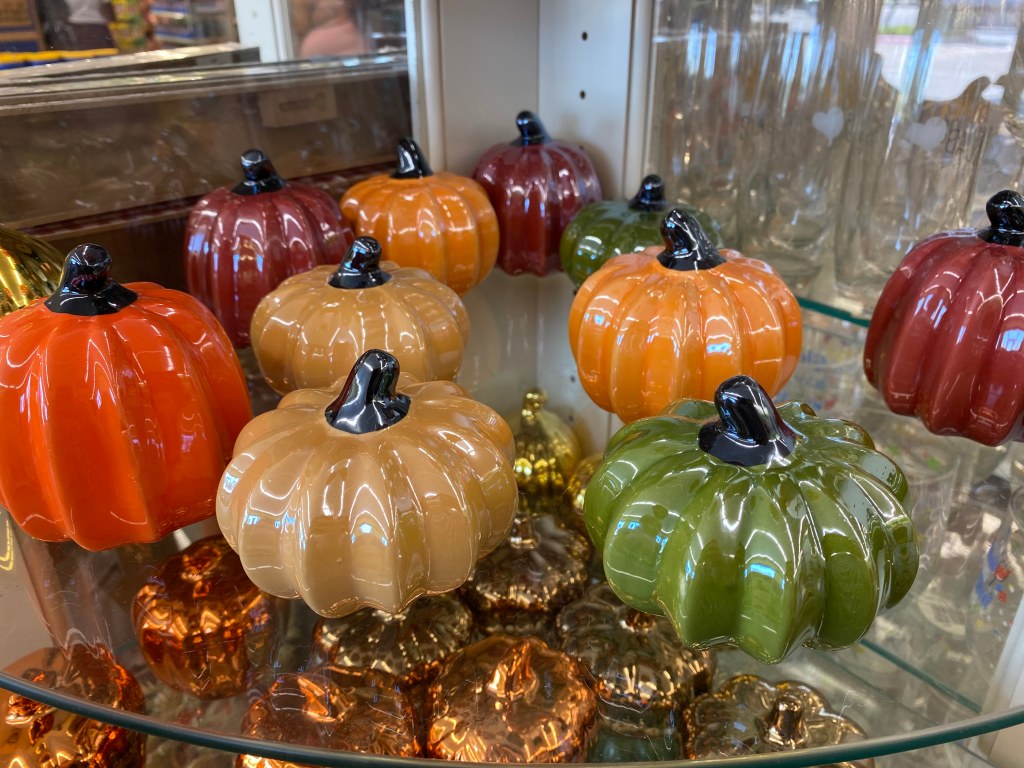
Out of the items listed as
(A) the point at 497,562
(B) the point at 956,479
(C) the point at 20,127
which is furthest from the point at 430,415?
(B) the point at 956,479

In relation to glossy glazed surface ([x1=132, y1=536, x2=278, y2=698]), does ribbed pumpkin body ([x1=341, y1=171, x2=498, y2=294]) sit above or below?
above

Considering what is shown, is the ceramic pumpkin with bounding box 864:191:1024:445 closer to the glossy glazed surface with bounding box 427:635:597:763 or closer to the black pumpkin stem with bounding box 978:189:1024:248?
the black pumpkin stem with bounding box 978:189:1024:248

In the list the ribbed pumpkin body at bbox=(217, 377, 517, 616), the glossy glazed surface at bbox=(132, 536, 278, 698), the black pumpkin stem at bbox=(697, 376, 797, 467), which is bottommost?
the glossy glazed surface at bbox=(132, 536, 278, 698)

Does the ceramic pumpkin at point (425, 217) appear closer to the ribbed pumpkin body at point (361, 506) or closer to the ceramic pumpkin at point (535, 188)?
the ceramic pumpkin at point (535, 188)

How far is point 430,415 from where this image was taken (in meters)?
0.58

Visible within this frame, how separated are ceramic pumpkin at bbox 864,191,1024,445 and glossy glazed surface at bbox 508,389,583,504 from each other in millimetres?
338

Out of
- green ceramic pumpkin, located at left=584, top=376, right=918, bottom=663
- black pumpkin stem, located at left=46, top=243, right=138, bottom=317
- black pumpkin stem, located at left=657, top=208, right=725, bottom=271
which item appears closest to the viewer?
green ceramic pumpkin, located at left=584, top=376, right=918, bottom=663

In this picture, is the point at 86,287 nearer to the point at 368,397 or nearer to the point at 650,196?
the point at 368,397

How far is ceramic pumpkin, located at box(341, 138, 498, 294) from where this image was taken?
83 cm

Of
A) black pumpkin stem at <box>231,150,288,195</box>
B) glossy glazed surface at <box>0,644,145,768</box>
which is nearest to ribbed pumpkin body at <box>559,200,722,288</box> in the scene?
black pumpkin stem at <box>231,150,288,195</box>

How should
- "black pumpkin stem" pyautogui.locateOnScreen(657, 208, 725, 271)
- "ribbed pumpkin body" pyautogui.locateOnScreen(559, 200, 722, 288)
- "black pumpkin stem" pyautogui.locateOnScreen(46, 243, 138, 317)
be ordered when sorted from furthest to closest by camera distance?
"ribbed pumpkin body" pyautogui.locateOnScreen(559, 200, 722, 288)
"black pumpkin stem" pyautogui.locateOnScreen(657, 208, 725, 271)
"black pumpkin stem" pyautogui.locateOnScreen(46, 243, 138, 317)

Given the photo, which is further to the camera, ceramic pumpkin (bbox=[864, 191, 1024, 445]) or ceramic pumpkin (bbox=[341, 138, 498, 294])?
ceramic pumpkin (bbox=[341, 138, 498, 294])

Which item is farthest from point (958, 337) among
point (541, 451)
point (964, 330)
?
point (541, 451)

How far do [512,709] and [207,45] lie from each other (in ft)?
2.29
